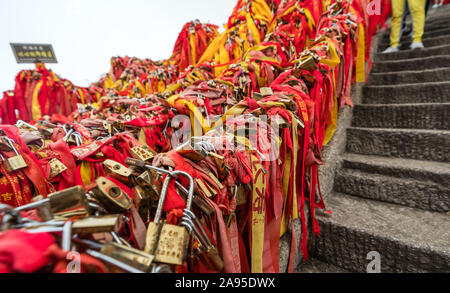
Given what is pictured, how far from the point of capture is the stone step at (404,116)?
1.56m

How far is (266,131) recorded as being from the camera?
3.06 feet

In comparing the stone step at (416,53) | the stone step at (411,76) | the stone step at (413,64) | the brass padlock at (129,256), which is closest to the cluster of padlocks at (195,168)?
the brass padlock at (129,256)

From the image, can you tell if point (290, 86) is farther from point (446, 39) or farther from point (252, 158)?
point (446, 39)

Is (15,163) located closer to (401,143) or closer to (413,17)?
(401,143)

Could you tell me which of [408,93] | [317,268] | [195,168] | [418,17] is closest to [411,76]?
[408,93]

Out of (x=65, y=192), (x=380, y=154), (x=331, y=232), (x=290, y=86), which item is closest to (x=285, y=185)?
(x=331, y=232)

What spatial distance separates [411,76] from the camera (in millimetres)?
2053

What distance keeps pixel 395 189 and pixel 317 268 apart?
2.23ft

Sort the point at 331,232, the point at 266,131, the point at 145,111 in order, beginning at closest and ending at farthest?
the point at 266,131
the point at 331,232
the point at 145,111

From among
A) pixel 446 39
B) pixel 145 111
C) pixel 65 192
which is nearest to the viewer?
pixel 65 192

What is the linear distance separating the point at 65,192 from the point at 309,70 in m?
1.34

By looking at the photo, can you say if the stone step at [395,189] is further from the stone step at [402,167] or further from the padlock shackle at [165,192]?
the padlock shackle at [165,192]

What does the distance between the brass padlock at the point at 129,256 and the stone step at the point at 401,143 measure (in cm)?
176

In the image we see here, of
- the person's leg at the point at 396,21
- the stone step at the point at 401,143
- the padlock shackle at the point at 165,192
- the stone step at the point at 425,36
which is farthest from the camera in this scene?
the stone step at the point at 425,36
